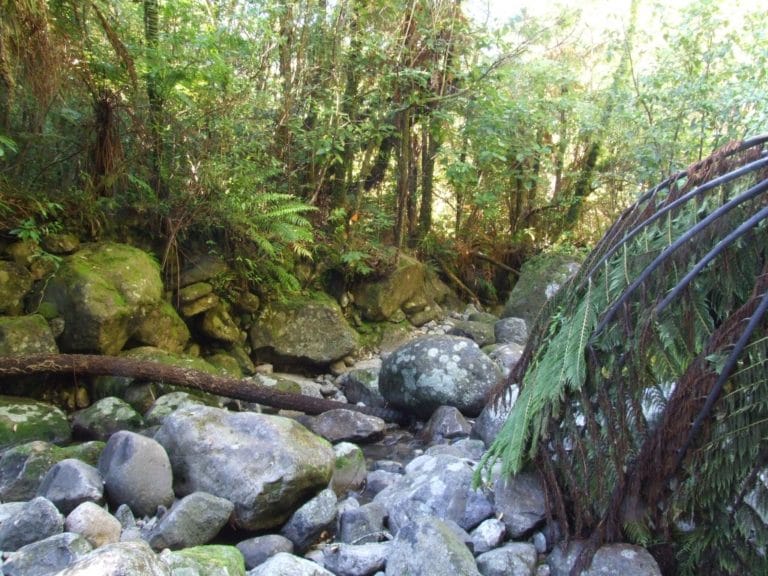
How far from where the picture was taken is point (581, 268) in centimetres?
289

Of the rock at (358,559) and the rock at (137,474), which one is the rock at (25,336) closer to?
the rock at (137,474)

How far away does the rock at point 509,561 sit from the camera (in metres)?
2.61

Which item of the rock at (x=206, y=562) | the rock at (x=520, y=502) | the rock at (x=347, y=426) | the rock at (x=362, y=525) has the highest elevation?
the rock at (x=520, y=502)

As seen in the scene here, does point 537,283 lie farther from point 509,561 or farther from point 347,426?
point 509,561

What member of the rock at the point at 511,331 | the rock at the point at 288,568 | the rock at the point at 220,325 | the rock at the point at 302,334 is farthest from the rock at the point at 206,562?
the rock at the point at 511,331

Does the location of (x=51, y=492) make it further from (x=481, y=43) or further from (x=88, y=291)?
(x=481, y=43)

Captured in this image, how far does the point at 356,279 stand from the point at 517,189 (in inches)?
165

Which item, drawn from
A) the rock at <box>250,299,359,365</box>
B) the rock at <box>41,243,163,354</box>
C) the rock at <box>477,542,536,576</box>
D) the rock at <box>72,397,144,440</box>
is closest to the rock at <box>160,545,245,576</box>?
the rock at <box>477,542,536,576</box>

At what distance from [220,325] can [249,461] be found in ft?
11.5

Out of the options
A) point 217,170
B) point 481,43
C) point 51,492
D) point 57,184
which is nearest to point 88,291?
point 57,184

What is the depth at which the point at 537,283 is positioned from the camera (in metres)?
9.44

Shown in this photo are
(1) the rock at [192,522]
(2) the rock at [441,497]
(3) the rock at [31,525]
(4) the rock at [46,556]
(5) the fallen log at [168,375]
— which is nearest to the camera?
(4) the rock at [46,556]

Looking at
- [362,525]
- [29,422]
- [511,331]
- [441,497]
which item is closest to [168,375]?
[29,422]

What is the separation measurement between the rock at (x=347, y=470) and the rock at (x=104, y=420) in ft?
5.76
